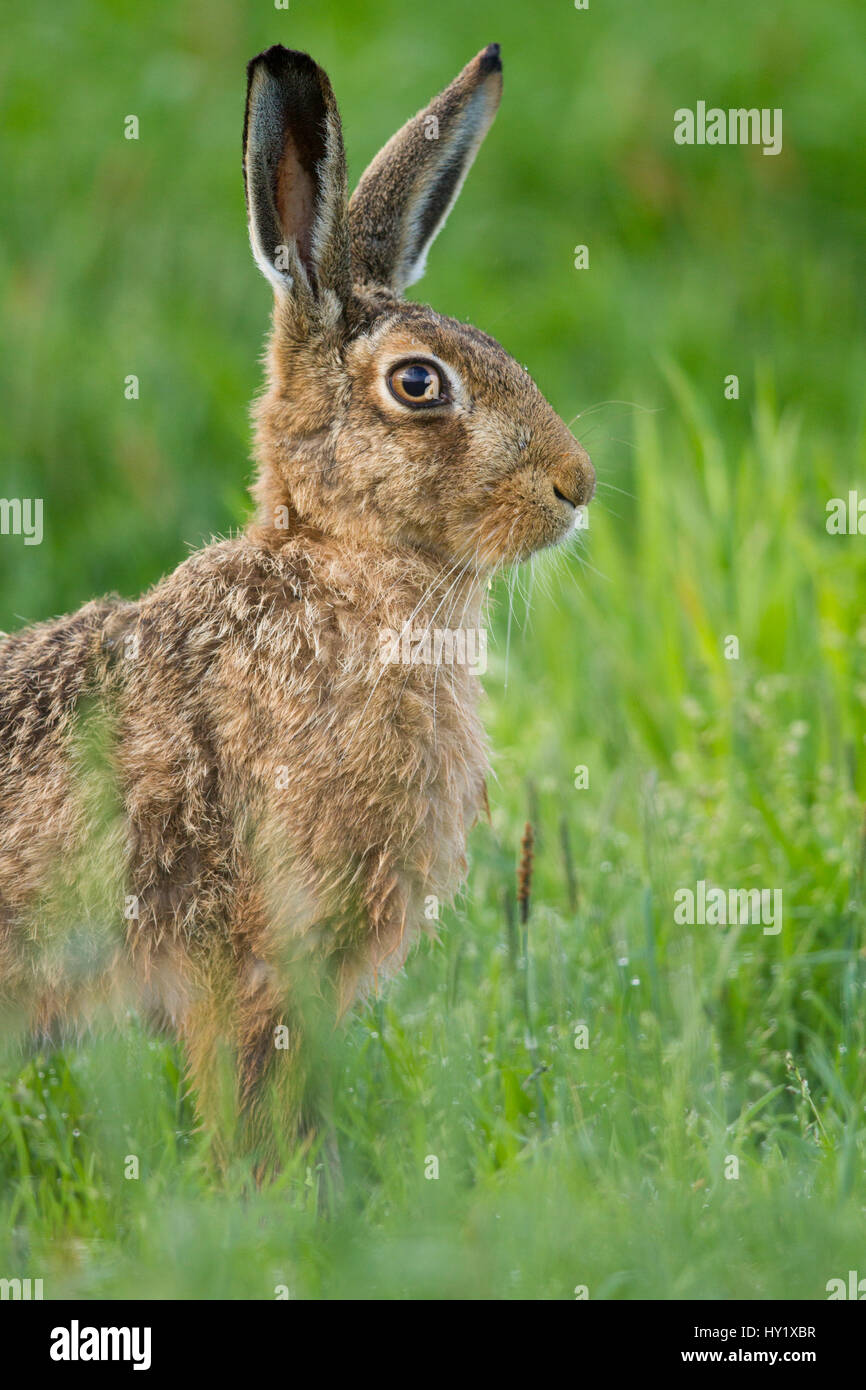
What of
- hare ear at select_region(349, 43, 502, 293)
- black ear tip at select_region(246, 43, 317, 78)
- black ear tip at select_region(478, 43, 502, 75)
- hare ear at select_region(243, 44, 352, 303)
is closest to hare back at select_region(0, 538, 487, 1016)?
hare ear at select_region(243, 44, 352, 303)

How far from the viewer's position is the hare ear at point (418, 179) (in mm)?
4352

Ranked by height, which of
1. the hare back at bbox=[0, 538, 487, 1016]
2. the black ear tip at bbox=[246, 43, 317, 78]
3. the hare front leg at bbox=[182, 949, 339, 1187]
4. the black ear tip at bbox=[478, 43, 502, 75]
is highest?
the black ear tip at bbox=[478, 43, 502, 75]

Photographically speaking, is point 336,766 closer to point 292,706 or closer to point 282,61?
point 292,706

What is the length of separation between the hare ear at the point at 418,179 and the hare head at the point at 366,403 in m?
0.14

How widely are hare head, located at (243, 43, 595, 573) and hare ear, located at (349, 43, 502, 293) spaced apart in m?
0.14

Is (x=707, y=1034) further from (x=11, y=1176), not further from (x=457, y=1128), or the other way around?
(x=11, y=1176)

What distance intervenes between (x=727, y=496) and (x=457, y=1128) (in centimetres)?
302

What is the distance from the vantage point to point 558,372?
8.28 metres

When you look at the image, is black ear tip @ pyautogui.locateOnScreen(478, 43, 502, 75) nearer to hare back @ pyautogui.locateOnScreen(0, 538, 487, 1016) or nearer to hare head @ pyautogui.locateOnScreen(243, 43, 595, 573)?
hare head @ pyautogui.locateOnScreen(243, 43, 595, 573)

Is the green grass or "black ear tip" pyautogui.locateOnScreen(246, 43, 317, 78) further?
"black ear tip" pyautogui.locateOnScreen(246, 43, 317, 78)

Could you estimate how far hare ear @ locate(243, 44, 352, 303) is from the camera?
385 centimetres

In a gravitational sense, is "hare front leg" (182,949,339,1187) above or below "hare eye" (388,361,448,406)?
below

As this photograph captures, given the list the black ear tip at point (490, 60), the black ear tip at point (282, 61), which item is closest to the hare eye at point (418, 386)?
the black ear tip at point (282, 61)

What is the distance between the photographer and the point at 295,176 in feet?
13.3
